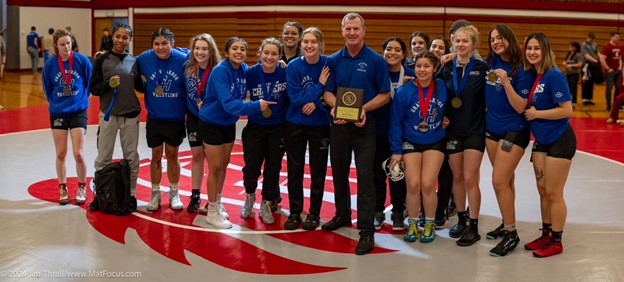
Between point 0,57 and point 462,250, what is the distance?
17955 mm

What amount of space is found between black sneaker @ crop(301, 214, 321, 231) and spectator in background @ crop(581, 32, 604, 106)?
12.7 m

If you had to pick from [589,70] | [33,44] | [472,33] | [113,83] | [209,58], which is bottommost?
[113,83]

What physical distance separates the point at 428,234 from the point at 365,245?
648mm

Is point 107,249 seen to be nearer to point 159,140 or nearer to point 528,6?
point 159,140

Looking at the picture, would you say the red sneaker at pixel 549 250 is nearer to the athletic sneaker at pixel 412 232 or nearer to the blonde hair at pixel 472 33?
the athletic sneaker at pixel 412 232

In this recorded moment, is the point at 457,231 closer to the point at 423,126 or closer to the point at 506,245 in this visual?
the point at 506,245

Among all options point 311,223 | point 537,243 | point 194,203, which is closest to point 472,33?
point 537,243

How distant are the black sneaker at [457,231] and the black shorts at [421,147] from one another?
783 mm

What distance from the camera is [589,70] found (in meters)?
16.8

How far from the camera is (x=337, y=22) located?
2102cm

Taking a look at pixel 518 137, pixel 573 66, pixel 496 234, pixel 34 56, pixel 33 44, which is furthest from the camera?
pixel 34 56

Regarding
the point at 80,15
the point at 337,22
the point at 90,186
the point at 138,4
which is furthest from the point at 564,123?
the point at 80,15

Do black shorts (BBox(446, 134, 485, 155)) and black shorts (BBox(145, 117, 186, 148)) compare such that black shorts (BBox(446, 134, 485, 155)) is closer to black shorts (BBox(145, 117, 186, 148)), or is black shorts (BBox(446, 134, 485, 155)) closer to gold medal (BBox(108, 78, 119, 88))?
black shorts (BBox(145, 117, 186, 148))

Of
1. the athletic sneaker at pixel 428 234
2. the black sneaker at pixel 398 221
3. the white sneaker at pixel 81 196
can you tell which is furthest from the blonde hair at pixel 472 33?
the white sneaker at pixel 81 196
